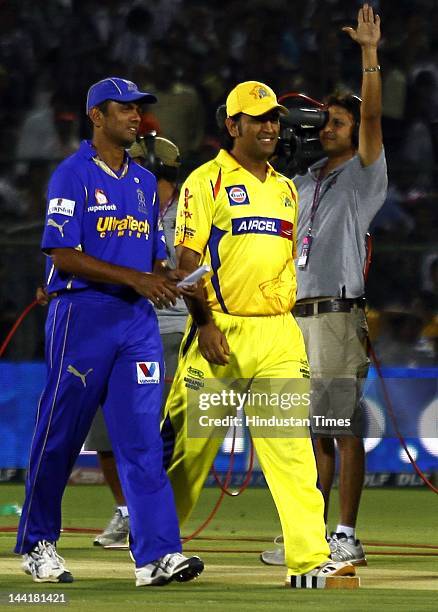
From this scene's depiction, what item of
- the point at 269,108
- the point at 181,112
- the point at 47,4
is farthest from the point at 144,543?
the point at 47,4

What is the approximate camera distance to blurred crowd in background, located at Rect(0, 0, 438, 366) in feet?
40.1

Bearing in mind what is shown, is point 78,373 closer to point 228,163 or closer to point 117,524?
point 228,163

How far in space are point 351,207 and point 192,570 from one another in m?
2.03

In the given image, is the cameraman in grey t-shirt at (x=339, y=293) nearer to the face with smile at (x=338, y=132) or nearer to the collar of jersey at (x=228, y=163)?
the face with smile at (x=338, y=132)

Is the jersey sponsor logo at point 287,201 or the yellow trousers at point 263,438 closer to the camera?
the yellow trousers at point 263,438

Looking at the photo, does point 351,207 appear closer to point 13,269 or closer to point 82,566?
point 82,566

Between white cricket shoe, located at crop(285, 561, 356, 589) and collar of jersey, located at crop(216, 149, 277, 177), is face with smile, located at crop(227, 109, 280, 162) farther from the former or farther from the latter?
white cricket shoe, located at crop(285, 561, 356, 589)

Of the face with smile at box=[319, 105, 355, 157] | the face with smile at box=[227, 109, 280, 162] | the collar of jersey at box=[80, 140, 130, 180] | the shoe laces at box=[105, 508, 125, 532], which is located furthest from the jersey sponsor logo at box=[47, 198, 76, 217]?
the shoe laces at box=[105, 508, 125, 532]

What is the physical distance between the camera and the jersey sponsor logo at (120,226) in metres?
5.89

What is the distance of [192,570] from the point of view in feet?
19.0

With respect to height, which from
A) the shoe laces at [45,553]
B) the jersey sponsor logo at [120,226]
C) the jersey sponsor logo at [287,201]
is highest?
the jersey sponsor logo at [287,201]

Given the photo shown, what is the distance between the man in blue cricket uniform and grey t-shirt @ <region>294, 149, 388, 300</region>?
1247 millimetres

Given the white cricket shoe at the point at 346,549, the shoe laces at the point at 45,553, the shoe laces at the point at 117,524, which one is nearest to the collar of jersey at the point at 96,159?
the shoe laces at the point at 45,553

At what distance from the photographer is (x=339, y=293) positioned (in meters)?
7.02
